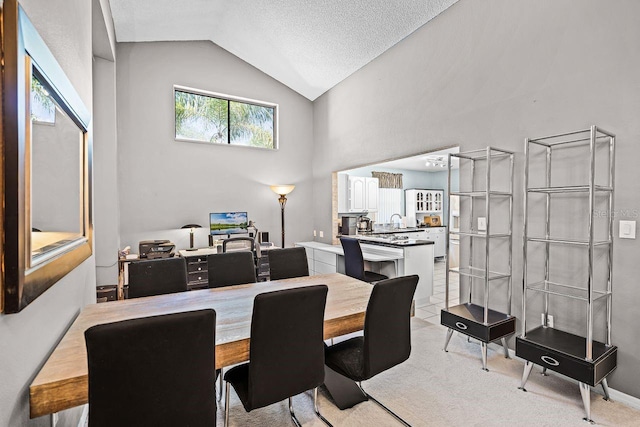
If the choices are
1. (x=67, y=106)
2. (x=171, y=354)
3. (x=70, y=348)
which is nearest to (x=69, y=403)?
(x=70, y=348)

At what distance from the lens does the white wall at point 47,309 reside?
38.9 inches

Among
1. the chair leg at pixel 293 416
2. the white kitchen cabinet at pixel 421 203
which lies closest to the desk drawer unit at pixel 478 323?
the chair leg at pixel 293 416

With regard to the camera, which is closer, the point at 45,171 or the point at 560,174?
the point at 45,171

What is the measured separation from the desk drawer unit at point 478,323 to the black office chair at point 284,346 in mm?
1669

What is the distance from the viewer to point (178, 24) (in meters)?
4.46

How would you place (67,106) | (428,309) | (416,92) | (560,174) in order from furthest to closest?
(428,309)
(416,92)
(560,174)
(67,106)

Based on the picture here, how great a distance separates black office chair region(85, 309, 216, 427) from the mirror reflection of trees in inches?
179

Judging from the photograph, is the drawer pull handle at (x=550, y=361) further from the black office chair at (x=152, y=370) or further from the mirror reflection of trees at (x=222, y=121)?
the mirror reflection of trees at (x=222, y=121)

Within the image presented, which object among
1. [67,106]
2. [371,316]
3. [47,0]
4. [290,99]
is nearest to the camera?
[47,0]

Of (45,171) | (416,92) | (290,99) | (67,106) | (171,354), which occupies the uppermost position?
(290,99)

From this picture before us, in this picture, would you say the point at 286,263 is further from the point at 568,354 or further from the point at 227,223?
the point at 227,223

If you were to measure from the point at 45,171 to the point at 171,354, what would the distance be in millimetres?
876

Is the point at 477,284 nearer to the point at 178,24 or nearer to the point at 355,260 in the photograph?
the point at 355,260

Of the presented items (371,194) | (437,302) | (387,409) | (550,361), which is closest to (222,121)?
(371,194)
